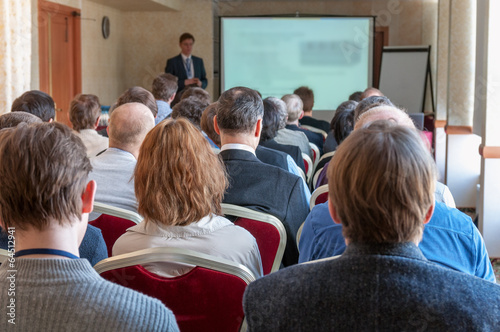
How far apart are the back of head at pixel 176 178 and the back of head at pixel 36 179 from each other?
59cm

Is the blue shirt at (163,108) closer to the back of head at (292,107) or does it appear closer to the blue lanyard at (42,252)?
the back of head at (292,107)

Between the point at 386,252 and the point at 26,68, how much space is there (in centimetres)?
412

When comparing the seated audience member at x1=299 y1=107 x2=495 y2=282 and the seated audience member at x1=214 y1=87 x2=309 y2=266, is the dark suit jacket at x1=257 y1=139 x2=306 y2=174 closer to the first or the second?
the seated audience member at x1=214 y1=87 x2=309 y2=266

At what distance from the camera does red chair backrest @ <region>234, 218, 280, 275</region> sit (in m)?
1.97

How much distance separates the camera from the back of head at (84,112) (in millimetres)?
4305

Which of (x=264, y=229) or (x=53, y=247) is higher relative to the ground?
(x=53, y=247)

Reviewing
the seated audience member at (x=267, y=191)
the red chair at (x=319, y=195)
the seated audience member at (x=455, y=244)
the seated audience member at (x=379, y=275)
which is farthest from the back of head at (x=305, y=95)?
the seated audience member at (x=379, y=275)

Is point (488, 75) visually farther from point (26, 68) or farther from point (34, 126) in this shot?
point (34, 126)

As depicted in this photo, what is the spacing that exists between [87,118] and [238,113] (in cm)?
190

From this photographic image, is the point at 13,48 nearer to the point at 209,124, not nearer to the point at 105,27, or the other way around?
the point at 209,124

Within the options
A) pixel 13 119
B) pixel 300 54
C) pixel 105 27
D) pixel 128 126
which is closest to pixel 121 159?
pixel 128 126

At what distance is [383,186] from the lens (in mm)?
972

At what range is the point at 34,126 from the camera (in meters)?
1.15

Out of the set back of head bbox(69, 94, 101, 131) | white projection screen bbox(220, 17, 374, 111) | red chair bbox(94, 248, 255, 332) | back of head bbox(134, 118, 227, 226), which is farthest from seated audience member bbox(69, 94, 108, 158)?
white projection screen bbox(220, 17, 374, 111)
